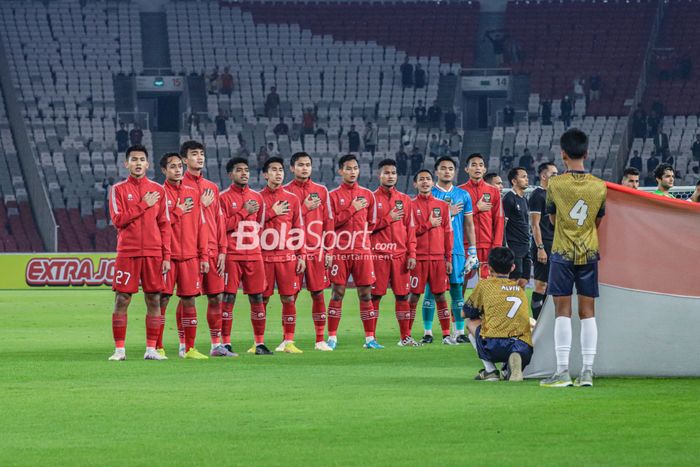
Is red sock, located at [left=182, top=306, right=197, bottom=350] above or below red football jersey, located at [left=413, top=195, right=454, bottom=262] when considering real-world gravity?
below

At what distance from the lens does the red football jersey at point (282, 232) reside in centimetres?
1412

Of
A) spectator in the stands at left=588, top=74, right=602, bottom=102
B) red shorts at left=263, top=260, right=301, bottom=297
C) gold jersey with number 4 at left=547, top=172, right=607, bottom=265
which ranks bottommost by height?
spectator in the stands at left=588, top=74, right=602, bottom=102

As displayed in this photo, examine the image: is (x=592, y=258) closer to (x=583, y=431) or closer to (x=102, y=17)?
(x=583, y=431)

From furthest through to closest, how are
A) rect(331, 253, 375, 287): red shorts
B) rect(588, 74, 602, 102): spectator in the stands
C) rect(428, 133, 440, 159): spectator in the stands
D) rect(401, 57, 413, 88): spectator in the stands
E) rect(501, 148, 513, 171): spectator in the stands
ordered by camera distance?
Result: 1. rect(401, 57, 413, 88): spectator in the stands
2. rect(588, 74, 602, 102): spectator in the stands
3. rect(428, 133, 440, 159): spectator in the stands
4. rect(501, 148, 513, 171): spectator in the stands
5. rect(331, 253, 375, 287): red shorts

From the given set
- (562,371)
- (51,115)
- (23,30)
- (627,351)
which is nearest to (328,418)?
(562,371)

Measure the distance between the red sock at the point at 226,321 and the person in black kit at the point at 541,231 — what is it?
3.68 metres

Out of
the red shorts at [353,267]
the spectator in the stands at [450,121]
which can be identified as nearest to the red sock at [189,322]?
the red shorts at [353,267]

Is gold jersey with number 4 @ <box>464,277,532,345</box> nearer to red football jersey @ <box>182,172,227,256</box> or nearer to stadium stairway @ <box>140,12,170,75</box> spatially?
red football jersey @ <box>182,172,227,256</box>

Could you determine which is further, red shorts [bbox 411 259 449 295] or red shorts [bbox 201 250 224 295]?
red shorts [bbox 411 259 449 295]

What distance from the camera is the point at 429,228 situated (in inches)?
613

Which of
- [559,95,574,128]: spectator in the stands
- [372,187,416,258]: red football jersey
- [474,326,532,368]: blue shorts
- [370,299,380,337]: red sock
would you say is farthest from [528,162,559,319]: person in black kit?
[559,95,574,128]: spectator in the stands

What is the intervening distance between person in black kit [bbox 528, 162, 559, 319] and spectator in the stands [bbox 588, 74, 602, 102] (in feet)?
93.8

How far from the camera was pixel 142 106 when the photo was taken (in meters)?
45.9

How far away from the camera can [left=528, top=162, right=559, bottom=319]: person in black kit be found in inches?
611
